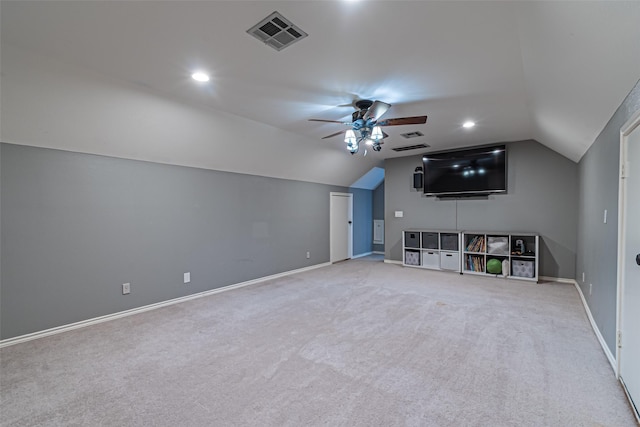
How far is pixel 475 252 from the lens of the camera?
5652 millimetres

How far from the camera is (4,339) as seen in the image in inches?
110

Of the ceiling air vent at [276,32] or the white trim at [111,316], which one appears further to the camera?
the white trim at [111,316]

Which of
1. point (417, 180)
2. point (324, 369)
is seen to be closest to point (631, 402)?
point (324, 369)

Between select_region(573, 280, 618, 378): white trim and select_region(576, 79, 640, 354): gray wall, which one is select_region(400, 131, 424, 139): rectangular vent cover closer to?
select_region(576, 79, 640, 354): gray wall

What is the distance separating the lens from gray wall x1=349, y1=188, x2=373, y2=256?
7.96 m

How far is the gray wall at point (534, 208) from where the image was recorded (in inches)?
201

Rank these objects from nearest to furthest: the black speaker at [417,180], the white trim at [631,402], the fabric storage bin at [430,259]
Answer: the white trim at [631,402]
the fabric storage bin at [430,259]
the black speaker at [417,180]

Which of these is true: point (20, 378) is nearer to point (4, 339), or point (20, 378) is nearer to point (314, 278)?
point (4, 339)

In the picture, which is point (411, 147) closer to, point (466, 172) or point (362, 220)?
point (466, 172)

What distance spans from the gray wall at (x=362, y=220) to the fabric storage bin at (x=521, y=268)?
372 cm

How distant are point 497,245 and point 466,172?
1529 mm

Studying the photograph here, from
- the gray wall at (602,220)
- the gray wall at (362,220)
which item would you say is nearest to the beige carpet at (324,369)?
the gray wall at (602,220)

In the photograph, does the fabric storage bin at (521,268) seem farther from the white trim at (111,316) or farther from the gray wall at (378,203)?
the white trim at (111,316)

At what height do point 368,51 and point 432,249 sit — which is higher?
point 368,51
